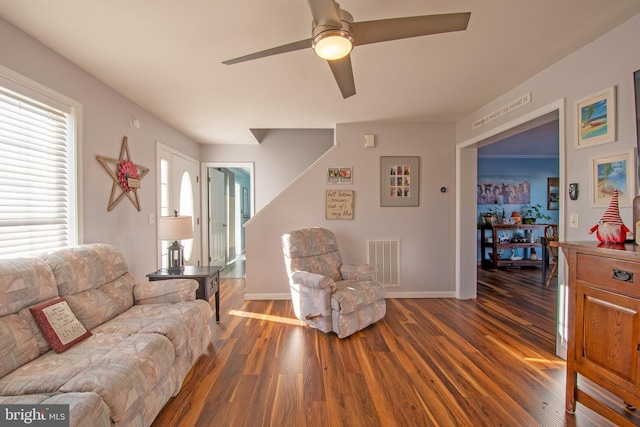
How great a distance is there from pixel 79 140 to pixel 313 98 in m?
2.12

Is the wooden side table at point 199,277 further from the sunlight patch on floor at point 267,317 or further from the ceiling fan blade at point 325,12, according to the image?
the ceiling fan blade at point 325,12

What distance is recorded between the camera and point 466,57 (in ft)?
7.13

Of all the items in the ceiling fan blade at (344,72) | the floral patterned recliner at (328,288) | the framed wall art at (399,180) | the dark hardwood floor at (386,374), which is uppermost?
the ceiling fan blade at (344,72)

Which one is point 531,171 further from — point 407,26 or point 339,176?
point 407,26

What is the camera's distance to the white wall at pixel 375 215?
147 inches

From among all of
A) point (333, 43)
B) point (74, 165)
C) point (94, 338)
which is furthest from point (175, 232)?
point (333, 43)

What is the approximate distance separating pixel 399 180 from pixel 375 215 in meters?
0.57

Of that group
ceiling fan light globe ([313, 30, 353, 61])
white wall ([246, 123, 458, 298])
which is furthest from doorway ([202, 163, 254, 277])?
ceiling fan light globe ([313, 30, 353, 61])

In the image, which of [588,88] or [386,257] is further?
[386,257]

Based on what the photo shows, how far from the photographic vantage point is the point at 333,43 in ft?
4.49

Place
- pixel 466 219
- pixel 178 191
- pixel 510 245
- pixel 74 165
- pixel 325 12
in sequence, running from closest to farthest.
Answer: pixel 325 12 → pixel 74 165 → pixel 466 219 → pixel 178 191 → pixel 510 245

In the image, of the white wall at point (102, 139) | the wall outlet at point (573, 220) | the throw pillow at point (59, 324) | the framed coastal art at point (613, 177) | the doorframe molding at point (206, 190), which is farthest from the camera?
the doorframe molding at point (206, 190)

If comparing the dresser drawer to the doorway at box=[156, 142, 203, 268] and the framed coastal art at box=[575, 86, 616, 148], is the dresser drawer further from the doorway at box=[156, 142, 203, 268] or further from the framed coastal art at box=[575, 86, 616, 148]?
the doorway at box=[156, 142, 203, 268]

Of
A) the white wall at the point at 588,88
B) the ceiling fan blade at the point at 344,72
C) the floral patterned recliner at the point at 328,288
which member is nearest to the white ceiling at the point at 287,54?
the white wall at the point at 588,88
